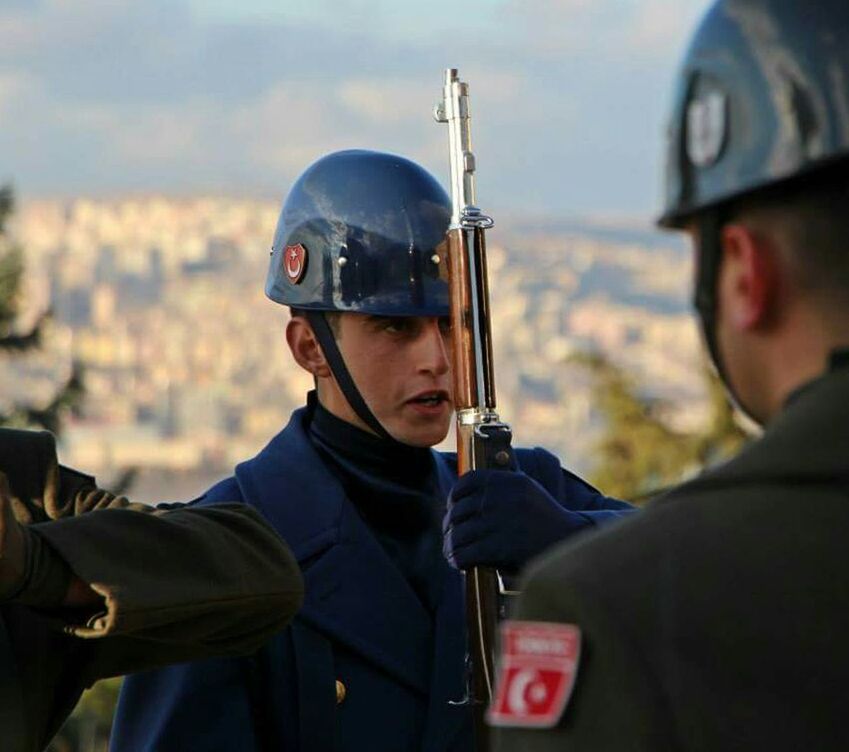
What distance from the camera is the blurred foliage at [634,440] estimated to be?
1277 inches

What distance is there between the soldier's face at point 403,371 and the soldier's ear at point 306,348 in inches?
4.3

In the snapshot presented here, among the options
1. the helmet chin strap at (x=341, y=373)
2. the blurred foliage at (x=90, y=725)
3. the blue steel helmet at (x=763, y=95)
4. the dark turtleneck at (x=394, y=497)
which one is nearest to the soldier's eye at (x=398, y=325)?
the helmet chin strap at (x=341, y=373)

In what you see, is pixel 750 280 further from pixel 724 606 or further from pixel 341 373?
pixel 341 373

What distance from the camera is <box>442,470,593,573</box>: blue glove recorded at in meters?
5.30

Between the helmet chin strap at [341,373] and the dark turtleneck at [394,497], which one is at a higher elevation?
the helmet chin strap at [341,373]

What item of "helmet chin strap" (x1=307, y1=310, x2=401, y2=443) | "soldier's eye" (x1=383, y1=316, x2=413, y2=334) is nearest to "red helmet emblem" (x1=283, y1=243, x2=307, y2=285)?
"helmet chin strap" (x1=307, y1=310, x2=401, y2=443)

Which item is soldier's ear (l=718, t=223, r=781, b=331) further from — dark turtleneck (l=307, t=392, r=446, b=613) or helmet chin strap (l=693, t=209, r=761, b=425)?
dark turtleneck (l=307, t=392, r=446, b=613)

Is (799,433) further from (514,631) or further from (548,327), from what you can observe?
(548,327)

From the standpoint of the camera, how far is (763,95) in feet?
9.41

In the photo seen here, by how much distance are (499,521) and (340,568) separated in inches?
23.9

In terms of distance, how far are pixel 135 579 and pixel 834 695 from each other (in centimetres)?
217

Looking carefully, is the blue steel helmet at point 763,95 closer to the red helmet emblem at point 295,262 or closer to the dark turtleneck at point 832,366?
the dark turtleneck at point 832,366

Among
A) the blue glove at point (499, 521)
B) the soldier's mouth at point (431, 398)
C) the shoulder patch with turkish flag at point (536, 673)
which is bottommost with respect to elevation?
the blue glove at point (499, 521)

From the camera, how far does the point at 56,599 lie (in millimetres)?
4430
